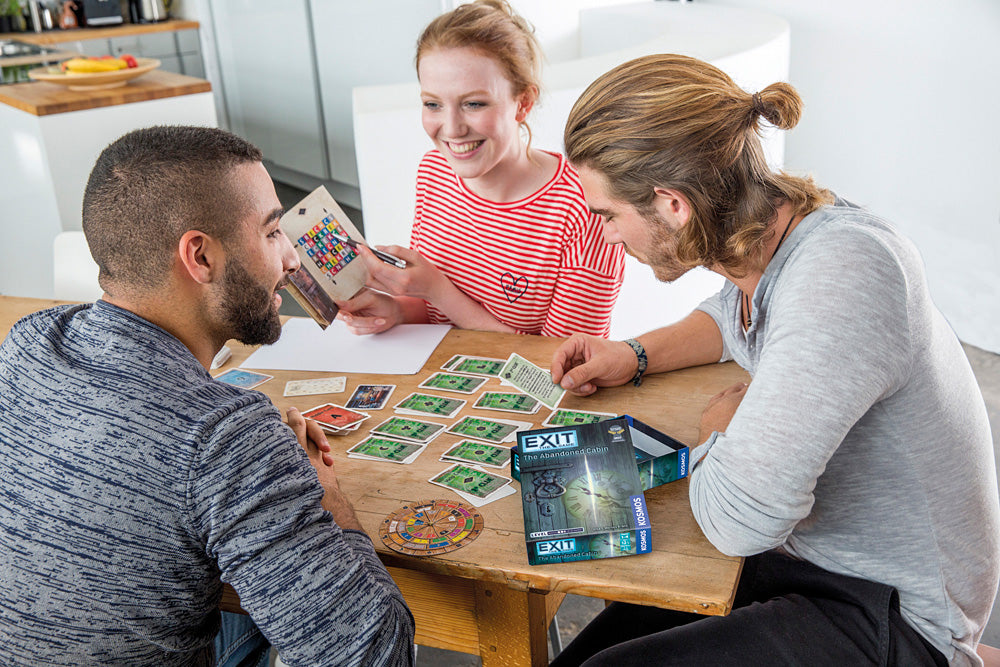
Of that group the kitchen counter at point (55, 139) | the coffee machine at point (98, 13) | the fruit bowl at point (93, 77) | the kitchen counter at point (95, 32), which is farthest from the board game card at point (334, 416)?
the coffee machine at point (98, 13)

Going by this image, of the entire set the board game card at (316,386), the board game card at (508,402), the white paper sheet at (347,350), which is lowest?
the white paper sheet at (347,350)

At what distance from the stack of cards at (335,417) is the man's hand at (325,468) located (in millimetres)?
95

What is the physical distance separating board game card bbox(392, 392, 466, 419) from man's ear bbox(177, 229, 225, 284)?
1.66 feet

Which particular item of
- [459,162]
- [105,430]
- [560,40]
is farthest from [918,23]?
[105,430]

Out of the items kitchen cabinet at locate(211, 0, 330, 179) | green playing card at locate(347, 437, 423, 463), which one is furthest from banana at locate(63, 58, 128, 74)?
green playing card at locate(347, 437, 423, 463)

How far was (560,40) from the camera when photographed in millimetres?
4602

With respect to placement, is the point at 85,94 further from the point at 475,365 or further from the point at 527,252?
the point at 475,365

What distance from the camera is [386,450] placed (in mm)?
1467

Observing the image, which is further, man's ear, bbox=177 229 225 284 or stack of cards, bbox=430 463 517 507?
stack of cards, bbox=430 463 517 507

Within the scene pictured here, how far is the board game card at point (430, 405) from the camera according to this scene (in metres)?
1.58

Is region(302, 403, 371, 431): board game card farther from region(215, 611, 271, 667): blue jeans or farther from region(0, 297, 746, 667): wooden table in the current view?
region(215, 611, 271, 667): blue jeans

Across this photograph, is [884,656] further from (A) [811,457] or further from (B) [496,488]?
(B) [496,488]

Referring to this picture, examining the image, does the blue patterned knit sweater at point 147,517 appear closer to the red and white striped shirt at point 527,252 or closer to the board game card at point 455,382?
the board game card at point 455,382

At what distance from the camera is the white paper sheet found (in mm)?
1792
